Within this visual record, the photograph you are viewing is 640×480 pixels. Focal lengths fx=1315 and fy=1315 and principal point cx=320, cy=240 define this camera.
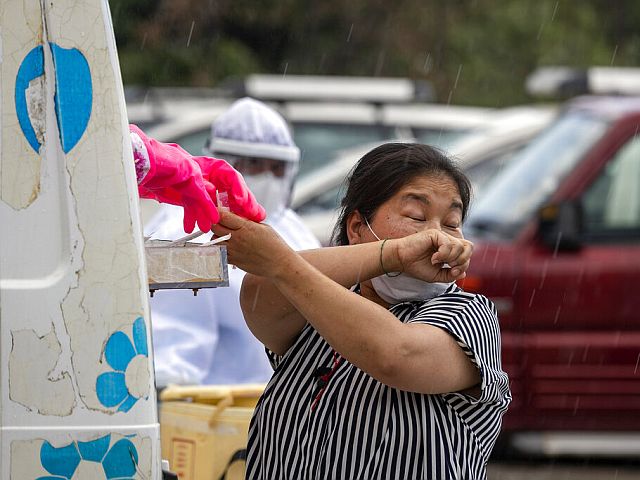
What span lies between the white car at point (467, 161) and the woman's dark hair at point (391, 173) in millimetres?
5771

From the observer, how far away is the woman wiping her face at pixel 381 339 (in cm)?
263

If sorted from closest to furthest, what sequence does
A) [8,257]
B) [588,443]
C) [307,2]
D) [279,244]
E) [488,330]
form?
[8,257] < [279,244] < [488,330] < [588,443] < [307,2]

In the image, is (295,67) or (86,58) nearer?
(86,58)

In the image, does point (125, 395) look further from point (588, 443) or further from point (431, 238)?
point (588, 443)

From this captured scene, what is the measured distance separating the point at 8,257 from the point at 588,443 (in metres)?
5.75

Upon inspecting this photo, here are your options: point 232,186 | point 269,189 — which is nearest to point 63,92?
point 232,186

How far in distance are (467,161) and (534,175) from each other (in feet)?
2.88

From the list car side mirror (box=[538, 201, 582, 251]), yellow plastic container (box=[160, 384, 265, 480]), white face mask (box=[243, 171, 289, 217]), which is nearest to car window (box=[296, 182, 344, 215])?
car side mirror (box=[538, 201, 582, 251])

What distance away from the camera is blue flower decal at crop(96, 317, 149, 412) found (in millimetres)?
2453

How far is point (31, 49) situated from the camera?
249cm

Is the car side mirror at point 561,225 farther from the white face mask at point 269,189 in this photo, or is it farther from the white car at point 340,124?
the white face mask at point 269,189

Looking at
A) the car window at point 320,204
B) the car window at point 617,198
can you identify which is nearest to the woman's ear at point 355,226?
the car window at point 617,198

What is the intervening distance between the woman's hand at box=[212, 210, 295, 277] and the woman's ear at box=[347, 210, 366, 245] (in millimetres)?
411

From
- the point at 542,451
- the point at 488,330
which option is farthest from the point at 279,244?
the point at 542,451
